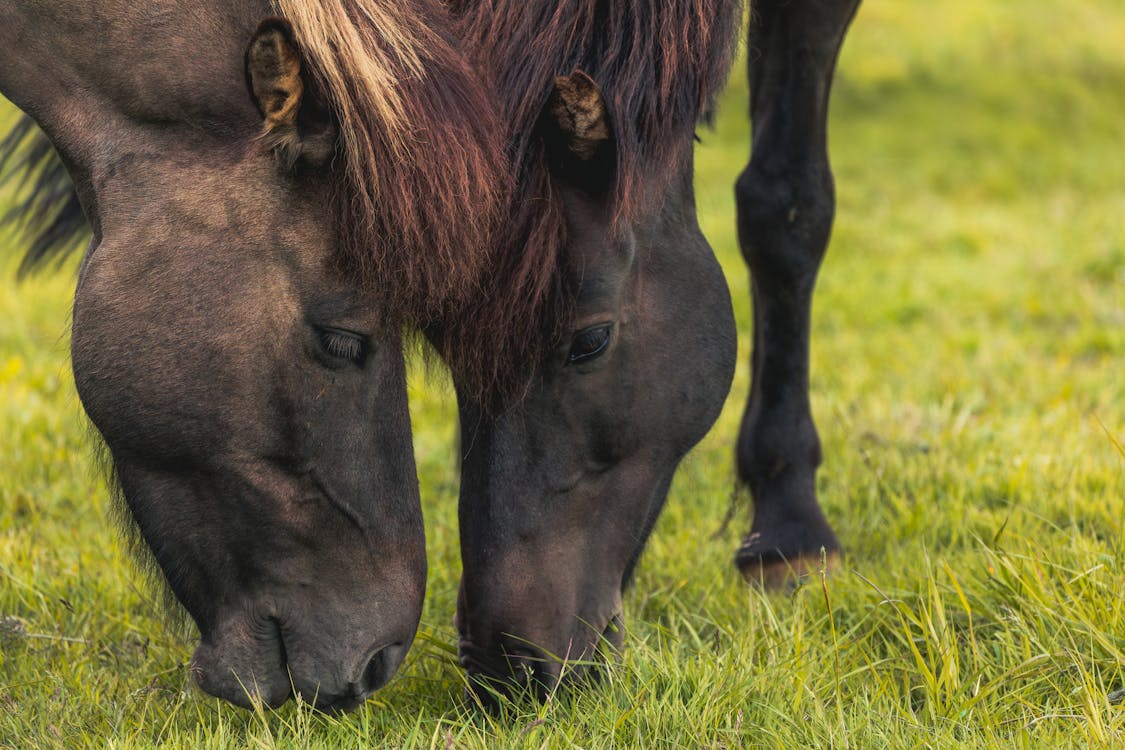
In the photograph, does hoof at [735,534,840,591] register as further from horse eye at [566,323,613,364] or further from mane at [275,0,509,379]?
mane at [275,0,509,379]

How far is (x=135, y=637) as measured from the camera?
121 inches

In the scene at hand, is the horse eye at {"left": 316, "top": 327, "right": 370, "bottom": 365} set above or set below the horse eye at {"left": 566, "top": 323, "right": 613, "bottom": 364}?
above

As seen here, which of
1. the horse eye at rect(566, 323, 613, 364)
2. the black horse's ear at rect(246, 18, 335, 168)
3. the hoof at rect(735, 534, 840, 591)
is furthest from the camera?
the hoof at rect(735, 534, 840, 591)

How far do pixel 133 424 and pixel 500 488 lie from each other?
2.42 feet

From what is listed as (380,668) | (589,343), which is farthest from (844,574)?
(380,668)

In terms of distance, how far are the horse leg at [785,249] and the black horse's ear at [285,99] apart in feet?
5.57

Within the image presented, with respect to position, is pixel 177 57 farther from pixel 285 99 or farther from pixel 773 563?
pixel 773 563

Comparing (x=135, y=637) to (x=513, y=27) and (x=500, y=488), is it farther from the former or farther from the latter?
(x=513, y=27)

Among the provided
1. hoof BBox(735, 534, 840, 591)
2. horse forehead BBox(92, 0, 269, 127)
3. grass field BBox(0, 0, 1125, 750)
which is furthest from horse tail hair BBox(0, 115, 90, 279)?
hoof BBox(735, 534, 840, 591)

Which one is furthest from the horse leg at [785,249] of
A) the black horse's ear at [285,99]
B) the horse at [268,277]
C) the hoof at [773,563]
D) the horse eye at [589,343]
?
the black horse's ear at [285,99]

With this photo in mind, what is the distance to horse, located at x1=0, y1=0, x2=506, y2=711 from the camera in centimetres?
227

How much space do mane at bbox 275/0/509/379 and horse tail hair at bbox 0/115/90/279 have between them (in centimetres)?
162

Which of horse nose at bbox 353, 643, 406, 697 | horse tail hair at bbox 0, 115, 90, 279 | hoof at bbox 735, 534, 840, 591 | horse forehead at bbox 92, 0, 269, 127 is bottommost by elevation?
hoof at bbox 735, 534, 840, 591

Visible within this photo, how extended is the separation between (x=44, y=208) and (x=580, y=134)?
204 cm
